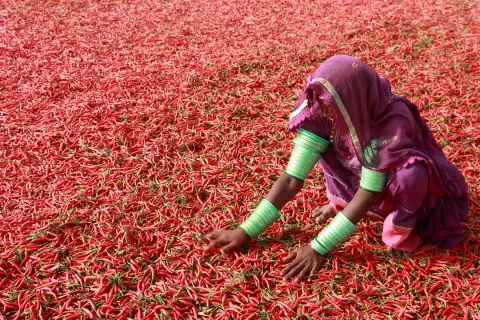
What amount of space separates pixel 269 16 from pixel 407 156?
507 cm

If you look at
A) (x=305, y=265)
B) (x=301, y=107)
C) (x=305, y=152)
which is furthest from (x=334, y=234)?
(x=301, y=107)

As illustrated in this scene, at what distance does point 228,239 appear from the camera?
2.89 metres

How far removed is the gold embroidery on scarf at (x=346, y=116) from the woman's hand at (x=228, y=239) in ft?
3.16

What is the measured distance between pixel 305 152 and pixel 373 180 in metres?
0.44

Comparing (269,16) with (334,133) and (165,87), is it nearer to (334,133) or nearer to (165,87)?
(165,87)

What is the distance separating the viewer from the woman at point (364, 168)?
226 centimetres

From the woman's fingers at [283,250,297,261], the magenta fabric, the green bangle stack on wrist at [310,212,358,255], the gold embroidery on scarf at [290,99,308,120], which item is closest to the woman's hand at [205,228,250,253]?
the woman's fingers at [283,250,297,261]

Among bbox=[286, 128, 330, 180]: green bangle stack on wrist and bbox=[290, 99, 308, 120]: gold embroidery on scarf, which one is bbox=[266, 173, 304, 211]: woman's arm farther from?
bbox=[290, 99, 308, 120]: gold embroidery on scarf

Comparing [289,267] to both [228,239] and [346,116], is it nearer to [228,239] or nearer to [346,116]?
[228,239]

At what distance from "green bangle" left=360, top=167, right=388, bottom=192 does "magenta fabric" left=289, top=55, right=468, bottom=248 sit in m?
0.04

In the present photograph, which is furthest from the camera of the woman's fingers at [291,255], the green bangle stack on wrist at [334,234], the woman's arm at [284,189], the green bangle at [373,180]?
the woman's fingers at [291,255]

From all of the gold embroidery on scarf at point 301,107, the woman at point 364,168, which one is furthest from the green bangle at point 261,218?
the gold embroidery on scarf at point 301,107

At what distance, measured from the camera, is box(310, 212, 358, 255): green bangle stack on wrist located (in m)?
2.57

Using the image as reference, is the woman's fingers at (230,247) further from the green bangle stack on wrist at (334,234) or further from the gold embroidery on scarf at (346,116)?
the gold embroidery on scarf at (346,116)
